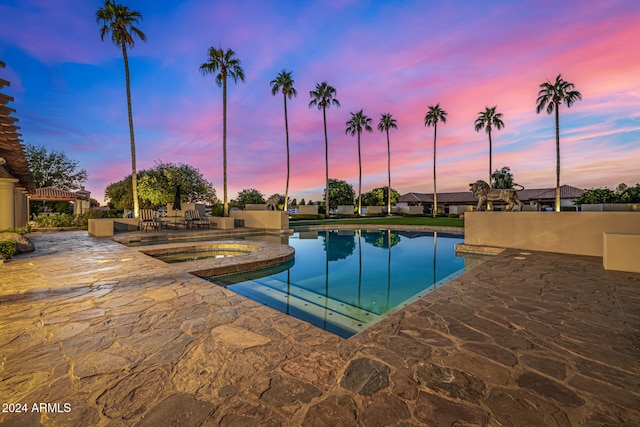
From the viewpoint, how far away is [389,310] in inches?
170

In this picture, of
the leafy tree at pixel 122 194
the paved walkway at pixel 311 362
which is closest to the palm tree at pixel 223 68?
the leafy tree at pixel 122 194

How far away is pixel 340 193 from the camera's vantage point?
42500mm

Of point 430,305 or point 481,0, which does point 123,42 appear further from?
point 430,305

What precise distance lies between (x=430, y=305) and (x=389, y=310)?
1229 mm

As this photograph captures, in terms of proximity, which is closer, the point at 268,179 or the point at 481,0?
the point at 481,0

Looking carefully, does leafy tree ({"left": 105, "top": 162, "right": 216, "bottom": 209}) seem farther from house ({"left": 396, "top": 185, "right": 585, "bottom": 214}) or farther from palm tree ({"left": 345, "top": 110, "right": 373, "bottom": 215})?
house ({"left": 396, "top": 185, "right": 585, "bottom": 214})

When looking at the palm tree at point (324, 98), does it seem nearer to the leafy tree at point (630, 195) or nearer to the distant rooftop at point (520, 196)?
the distant rooftop at point (520, 196)

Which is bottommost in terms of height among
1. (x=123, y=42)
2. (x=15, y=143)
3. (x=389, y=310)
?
(x=389, y=310)

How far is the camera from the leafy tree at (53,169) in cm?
2753

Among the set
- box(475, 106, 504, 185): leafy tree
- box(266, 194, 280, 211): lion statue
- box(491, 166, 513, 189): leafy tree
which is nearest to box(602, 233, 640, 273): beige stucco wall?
box(266, 194, 280, 211): lion statue

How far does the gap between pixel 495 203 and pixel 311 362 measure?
48417 millimetres

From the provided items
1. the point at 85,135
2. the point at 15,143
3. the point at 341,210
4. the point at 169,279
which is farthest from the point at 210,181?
the point at 169,279

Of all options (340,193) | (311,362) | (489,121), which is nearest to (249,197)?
(340,193)

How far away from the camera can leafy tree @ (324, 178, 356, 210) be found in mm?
42250
